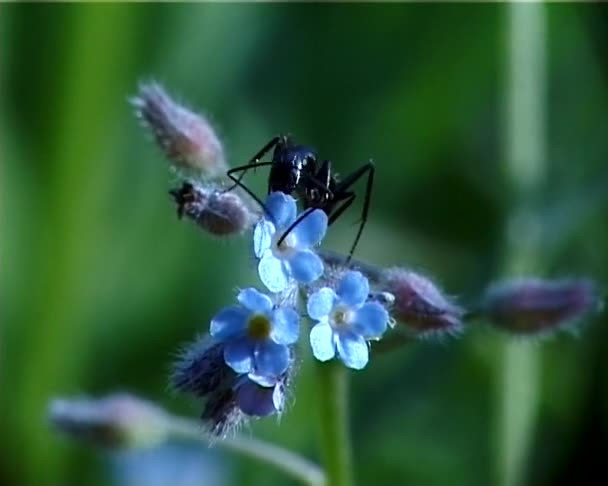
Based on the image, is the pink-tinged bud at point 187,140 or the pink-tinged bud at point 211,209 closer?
the pink-tinged bud at point 211,209

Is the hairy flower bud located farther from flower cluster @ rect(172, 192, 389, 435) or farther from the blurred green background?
the blurred green background

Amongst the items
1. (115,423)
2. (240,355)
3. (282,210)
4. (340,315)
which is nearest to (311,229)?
(282,210)

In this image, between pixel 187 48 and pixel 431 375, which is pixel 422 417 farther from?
pixel 187 48

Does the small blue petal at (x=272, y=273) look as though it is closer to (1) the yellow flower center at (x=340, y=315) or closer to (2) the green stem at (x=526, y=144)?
(1) the yellow flower center at (x=340, y=315)

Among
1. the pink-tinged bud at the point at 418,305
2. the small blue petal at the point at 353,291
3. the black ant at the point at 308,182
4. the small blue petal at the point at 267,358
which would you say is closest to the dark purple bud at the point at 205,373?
the small blue petal at the point at 267,358

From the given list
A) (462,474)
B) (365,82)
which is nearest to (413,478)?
(462,474)

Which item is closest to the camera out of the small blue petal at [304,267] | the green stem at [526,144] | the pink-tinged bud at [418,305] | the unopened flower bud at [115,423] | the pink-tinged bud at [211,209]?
the small blue petal at [304,267]

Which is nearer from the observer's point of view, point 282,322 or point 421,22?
point 282,322

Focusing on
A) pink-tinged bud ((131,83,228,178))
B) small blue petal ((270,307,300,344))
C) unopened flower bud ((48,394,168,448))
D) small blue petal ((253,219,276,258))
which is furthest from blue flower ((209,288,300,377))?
unopened flower bud ((48,394,168,448))
